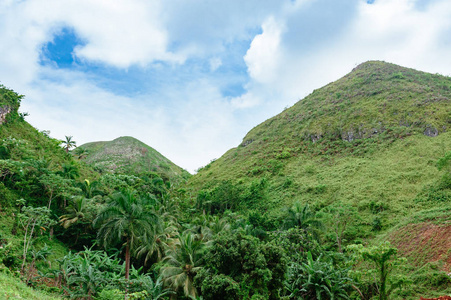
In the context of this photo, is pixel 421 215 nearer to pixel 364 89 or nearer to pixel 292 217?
pixel 292 217

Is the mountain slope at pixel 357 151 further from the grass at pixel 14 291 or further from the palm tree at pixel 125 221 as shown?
the grass at pixel 14 291

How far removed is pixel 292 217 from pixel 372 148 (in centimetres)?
2885

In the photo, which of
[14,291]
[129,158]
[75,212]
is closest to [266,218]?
[75,212]

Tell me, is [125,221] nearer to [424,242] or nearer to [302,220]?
[302,220]

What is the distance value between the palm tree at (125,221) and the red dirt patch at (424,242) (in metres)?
22.7

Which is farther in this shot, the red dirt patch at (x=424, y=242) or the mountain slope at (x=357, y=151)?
the mountain slope at (x=357, y=151)

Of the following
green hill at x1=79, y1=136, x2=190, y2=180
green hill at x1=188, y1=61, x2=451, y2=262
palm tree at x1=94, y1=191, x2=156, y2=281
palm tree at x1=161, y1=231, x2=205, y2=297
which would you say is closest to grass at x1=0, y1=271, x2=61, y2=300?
palm tree at x1=94, y1=191, x2=156, y2=281

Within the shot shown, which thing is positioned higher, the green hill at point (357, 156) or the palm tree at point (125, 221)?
the green hill at point (357, 156)

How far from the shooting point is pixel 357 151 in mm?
52938

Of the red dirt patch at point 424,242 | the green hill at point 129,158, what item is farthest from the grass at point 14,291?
the green hill at point 129,158

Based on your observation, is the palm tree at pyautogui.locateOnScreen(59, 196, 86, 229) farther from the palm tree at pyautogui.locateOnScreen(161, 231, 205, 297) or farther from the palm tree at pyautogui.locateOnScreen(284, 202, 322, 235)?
the palm tree at pyautogui.locateOnScreen(284, 202, 322, 235)

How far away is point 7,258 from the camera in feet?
63.2

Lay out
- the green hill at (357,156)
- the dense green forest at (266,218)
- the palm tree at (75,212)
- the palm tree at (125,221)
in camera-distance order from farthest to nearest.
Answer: the green hill at (357,156) < the palm tree at (75,212) < the palm tree at (125,221) < the dense green forest at (266,218)

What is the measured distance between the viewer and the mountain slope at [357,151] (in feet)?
122
